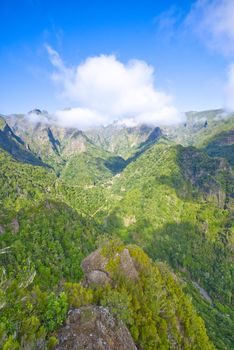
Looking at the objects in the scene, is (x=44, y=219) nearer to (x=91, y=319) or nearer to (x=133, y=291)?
(x=133, y=291)

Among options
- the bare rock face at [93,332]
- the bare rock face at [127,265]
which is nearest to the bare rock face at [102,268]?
the bare rock face at [127,265]

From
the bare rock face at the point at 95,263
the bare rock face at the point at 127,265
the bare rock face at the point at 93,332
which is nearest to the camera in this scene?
the bare rock face at the point at 93,332

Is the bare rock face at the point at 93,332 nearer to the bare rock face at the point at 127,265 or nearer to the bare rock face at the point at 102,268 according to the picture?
the bare rock face at the point at 102,268

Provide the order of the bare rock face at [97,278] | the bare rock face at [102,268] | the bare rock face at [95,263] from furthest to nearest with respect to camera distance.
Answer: the bare rock face at [95,263] < the bare rock face at [102,268] < the bare rock face at [97,278]

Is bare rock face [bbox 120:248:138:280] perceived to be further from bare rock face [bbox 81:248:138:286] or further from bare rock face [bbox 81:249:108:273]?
bare rock face [bbox 81:249:108:273]

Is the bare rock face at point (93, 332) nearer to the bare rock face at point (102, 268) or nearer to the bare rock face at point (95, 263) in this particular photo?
the bare rock face at point (102, 268)

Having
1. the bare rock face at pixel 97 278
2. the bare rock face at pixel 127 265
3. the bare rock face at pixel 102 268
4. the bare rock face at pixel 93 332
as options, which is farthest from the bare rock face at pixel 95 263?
the bare rock face at pixel 93 332

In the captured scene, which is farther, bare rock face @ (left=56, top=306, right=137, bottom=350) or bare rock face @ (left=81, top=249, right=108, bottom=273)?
bare rock face @ (left=81, top=249, right=108, bottom=273)

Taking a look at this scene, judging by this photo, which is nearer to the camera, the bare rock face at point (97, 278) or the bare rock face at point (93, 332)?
the bare rock face at point (93, 332)

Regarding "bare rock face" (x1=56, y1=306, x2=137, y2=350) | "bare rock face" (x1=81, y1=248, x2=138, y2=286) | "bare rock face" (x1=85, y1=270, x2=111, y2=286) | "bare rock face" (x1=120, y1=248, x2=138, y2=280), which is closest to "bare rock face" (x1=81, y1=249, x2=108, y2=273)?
"bare rock face" (x1=81, y1=248, x2=138, y2=286)

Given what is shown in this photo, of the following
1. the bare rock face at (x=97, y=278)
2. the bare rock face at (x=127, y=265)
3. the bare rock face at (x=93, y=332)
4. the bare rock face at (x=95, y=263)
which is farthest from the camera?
the bare rock face at (x=95, y=263)

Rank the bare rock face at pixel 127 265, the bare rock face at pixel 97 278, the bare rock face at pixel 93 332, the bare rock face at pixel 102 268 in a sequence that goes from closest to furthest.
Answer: the bare rock face at pixel 93 332 → the bare rock face at pixel 97 278 → the bare rock face at pixel 102 268 → the bare rock face at pixel 127 265
